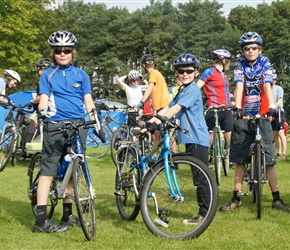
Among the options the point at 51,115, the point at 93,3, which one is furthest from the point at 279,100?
the point at 93,3

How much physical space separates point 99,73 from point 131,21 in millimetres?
6198

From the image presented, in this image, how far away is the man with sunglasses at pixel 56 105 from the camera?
5.29 metres

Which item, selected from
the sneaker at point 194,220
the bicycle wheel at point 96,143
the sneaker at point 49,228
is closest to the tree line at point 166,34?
the bicycle wheel at point 96,143

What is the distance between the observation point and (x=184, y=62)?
17.5 ft

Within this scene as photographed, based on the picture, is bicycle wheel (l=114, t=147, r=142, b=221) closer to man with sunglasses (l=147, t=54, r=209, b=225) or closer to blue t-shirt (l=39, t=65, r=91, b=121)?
man with sunglasses (l=147, t=54, r=209, b=225)

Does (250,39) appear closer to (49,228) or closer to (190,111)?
(190,111)

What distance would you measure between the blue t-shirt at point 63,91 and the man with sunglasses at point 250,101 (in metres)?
1.93

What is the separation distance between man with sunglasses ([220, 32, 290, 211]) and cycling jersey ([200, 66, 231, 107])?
94.1 inches

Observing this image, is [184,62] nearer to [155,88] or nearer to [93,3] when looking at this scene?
[155,88]

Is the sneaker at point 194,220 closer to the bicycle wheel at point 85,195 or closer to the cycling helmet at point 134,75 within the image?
the bicycle wheel at point 85,195

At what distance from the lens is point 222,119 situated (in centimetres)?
877

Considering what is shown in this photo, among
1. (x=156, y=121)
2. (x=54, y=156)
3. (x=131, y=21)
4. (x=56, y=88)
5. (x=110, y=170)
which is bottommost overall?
(x=110, y=170)

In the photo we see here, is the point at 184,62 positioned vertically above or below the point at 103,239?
above

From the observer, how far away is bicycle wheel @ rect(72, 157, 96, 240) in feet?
15.9
